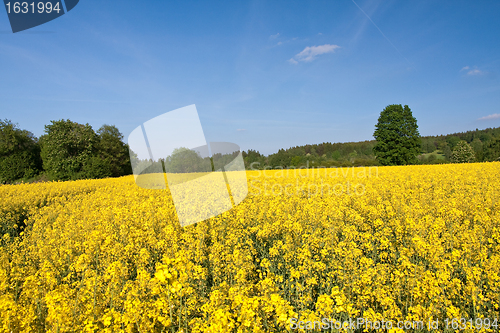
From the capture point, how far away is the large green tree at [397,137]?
42531 mm

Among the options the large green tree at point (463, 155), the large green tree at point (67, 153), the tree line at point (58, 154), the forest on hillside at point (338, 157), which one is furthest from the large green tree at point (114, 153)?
the large green tree at point (463, 155)

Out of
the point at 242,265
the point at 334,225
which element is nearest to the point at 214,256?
the point at 242,265

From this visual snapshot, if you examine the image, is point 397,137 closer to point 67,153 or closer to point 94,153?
point 94,153

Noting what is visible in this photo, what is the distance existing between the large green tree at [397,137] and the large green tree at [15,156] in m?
65.7

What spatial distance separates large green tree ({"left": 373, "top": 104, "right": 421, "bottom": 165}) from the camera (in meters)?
42.5

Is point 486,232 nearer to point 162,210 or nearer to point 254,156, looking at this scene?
point 162,210

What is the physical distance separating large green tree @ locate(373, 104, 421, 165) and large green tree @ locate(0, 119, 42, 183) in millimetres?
65732

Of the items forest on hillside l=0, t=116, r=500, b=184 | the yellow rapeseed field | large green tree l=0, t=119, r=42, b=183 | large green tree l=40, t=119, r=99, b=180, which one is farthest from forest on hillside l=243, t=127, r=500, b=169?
large green tree l=0, t=119, r=42, b=183

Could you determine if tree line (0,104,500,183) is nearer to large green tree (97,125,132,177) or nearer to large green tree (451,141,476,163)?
large green tree (97,125,132,177)

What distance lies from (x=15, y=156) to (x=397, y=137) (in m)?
70.5

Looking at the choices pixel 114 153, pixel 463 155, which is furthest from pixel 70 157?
pixel 463 155

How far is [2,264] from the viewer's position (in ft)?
17.1

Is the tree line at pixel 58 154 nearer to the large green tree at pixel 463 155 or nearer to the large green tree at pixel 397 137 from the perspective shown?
the large green tree at pixel 397 137

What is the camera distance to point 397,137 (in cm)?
4350
